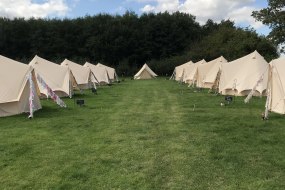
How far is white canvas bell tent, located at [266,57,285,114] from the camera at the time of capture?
14875 mm

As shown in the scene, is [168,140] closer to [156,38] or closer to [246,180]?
[246,180]

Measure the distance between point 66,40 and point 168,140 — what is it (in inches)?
2745

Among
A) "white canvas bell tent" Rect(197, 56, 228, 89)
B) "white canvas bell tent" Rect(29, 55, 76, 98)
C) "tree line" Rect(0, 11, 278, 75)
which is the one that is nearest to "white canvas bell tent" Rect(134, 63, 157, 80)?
"tree line" Rect(0, 11, 278, 75)

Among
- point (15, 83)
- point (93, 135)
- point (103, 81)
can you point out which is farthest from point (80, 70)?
point (93, 135)

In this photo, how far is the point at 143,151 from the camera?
9477mm

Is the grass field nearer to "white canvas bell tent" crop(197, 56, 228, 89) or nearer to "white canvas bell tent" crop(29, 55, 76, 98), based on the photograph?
"white canvas bell tent" crop(29, 55, 76, 98)

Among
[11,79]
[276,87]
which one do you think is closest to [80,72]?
[11,79]

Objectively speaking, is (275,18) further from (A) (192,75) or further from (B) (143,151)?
(B) (143,151)

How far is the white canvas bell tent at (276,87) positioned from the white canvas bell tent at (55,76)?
1272cm

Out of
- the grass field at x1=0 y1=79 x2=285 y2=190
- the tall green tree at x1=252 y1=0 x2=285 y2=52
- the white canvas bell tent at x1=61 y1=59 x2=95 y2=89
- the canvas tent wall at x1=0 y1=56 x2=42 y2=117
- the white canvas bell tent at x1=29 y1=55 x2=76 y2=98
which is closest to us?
the grass field at x1=0 y1=79 x2=285 y2=190

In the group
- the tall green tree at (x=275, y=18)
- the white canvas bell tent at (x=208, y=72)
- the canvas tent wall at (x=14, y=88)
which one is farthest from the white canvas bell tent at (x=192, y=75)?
the canvas tent wall at (x=14, y=88)

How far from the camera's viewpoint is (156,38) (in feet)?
255

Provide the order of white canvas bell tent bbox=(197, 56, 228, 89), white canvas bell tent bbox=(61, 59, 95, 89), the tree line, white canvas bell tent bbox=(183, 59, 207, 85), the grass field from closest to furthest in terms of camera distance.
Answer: the grass field < white canvas bell tent bbox=(197, 56, 228, 89) < white canvas bell tent bbox=(61, 59, 95, 89) < white canvas bell tent bbox=(183, 59, 207, 85) < the tree line

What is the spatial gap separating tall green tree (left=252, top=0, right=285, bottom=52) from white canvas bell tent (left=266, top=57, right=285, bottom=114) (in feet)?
94.6
